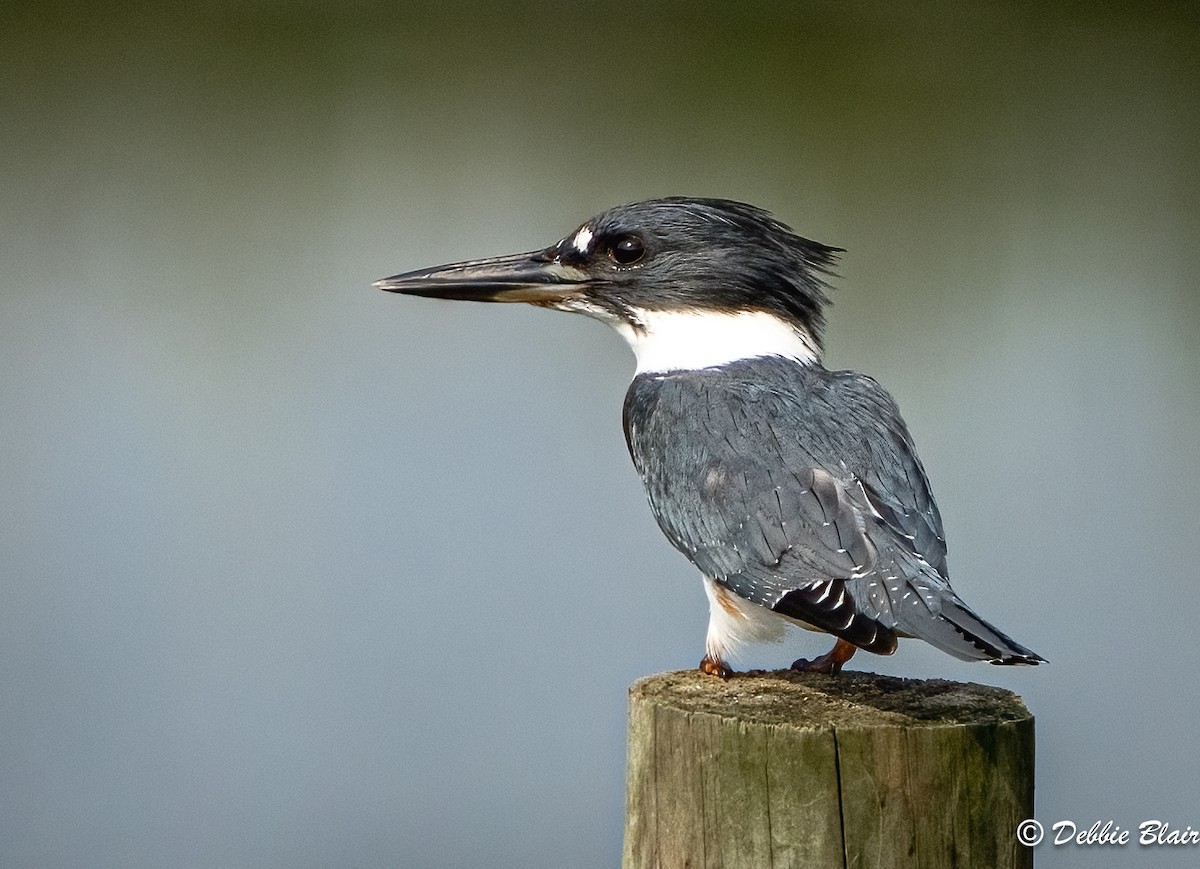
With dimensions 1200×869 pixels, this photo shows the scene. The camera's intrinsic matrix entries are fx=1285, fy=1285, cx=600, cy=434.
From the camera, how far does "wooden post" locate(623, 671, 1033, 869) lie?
1.54 m

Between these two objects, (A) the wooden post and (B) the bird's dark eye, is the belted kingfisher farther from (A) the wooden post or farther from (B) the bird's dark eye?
(A) the wooden post

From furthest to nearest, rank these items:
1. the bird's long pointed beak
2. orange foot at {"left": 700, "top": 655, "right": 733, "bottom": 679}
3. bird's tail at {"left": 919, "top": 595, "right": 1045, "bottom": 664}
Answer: the bird's long pointed beak
orange foot at {"left": 700, "top": 655, "right": 733, "bottom": 679}
bird's tail at {"left": 919, "top": 595, "right": 1045, "bottom": 664}

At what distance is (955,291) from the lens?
3.42 metres

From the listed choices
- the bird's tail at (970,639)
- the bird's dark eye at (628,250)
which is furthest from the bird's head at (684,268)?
the bird's tail at (970,639)

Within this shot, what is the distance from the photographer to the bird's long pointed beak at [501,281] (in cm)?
233

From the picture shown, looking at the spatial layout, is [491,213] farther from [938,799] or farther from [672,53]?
[938,799]

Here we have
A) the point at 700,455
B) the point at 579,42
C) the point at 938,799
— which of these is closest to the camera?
the point at 938,799

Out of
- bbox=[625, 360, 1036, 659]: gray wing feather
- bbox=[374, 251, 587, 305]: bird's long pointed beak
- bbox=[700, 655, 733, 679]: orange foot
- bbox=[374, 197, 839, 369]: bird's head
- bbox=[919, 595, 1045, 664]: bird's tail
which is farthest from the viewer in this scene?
bbox=[374, 251, 587, 305]: bird's long pointed beak

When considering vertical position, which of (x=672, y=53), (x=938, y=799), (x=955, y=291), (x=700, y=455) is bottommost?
(x=938, y=799)

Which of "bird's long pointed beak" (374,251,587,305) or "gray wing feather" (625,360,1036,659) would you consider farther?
"bird's long pointed beak" (374,251,587,305)

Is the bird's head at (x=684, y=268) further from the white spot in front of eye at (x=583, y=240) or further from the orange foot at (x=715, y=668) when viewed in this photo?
the orange foot at (x=715, y=668)

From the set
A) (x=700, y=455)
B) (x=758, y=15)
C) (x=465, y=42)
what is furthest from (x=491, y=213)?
(x=700, y=455)

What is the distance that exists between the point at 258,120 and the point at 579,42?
88 centimetres

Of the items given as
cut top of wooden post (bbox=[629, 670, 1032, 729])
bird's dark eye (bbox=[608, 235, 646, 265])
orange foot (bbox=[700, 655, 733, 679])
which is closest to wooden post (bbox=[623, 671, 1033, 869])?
cut top of wooden post (bbox=[629, 670, 1032, 729])
